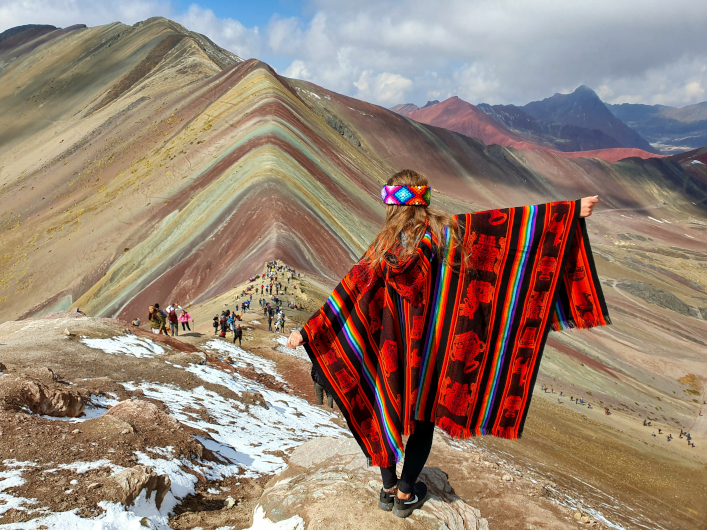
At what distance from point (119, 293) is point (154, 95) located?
4458cm

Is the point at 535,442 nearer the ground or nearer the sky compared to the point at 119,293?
nearer the sky

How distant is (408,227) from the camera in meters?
3.26

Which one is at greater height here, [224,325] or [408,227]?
[408,227]

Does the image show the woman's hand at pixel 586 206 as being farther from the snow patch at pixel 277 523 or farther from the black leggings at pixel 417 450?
the snow patch at pixel 277 523

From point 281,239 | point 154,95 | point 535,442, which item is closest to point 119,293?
point 281,239

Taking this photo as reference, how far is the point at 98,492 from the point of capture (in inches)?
157

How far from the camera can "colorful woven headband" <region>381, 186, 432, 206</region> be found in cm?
330

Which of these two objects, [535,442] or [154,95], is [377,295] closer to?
[535,442]

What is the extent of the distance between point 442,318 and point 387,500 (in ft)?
5.00

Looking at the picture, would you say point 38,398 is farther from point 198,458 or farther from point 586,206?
point 586,206

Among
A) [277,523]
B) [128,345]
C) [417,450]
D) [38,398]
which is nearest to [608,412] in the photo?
[128,345]

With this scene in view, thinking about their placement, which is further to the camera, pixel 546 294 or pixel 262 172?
pixel 262 172

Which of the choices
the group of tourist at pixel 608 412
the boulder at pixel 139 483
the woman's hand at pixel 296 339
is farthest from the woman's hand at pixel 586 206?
the group of tourist at pixel 608 412

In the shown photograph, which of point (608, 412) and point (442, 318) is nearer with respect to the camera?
point (442, 318)
